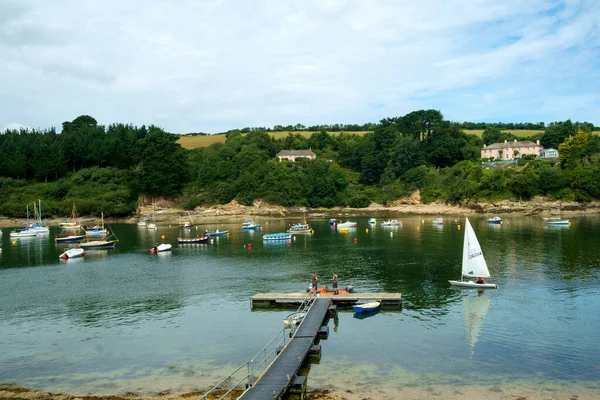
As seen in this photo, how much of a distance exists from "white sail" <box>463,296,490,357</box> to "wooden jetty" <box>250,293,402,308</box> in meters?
5.54

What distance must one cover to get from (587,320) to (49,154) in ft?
517

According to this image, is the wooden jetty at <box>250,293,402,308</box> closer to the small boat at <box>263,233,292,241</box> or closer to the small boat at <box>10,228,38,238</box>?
the small boat at <box>263,233,292,241</box>

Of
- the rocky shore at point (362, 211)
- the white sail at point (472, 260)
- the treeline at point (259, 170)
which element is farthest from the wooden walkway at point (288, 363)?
the treeline at point (259, 170)

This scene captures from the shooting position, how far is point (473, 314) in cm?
3753

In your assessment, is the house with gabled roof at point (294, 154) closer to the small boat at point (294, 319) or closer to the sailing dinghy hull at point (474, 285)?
the sailing dinghy hull at point (474, 285)

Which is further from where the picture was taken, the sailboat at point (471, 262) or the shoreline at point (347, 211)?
the shoreline at point (347, 211)

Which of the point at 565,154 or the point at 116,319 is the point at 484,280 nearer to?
the point at 116,319

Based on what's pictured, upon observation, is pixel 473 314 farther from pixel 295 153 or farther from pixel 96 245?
pixel 295 153

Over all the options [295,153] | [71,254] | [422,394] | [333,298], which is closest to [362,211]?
[295,153]

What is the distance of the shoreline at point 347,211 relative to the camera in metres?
122

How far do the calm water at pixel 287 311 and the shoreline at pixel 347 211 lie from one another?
5212cm

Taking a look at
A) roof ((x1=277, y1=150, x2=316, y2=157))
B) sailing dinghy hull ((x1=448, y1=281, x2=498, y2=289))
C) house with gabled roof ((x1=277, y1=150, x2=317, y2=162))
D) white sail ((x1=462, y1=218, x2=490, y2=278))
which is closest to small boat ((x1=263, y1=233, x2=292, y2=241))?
white sail ((x1=462, y1=218, x2=490, y2=278))

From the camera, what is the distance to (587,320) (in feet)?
115

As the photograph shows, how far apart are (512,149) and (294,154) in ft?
234
